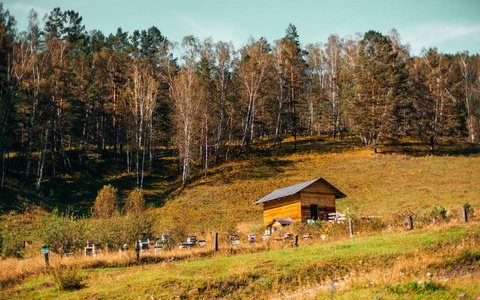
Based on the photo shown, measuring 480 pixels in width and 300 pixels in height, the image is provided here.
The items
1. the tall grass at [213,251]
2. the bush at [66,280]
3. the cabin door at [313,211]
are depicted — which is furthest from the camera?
the cabin door at [313,211]

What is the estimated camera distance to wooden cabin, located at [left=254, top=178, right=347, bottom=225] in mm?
29375

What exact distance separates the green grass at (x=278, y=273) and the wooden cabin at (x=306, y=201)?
13931mm

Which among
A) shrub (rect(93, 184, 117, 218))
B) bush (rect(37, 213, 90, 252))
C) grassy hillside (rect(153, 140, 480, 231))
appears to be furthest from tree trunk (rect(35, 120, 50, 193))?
bush (rect(37, 213, 90, 252))

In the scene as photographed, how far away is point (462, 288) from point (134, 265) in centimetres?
1326

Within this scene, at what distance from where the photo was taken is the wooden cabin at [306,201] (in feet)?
96.4

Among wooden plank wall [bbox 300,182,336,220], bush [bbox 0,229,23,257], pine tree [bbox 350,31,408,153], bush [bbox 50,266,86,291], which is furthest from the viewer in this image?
pine tree [bbox 350,31,408,153]

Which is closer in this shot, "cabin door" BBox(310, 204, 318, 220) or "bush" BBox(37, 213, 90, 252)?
"bush" BBox(37, 213, 90, 252)

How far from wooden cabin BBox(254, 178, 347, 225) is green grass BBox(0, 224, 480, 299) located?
548 inches

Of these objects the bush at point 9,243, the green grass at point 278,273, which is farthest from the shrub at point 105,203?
the green grass at point 278,273

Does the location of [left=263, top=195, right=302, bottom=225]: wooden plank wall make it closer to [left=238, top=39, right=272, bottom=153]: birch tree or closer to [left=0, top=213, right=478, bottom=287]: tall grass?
[left=0, top=213, right=478, bottom=287]: tall grass

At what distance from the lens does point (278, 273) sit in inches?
493

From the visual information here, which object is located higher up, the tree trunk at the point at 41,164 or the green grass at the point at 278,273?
the tree trunk at the point at 41,164

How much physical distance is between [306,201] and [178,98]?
79.7 ft

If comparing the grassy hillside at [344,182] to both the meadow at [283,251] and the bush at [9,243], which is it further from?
the bush at [9,243]
